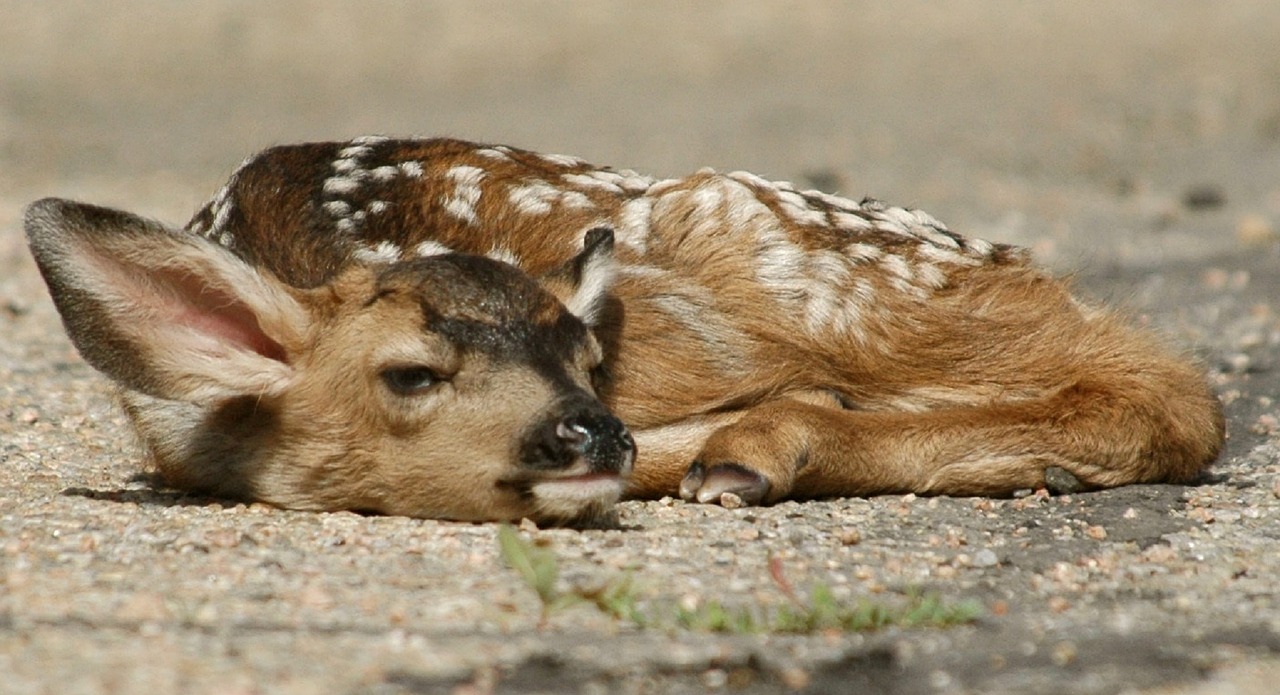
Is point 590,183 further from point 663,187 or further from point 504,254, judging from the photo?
point 504,254

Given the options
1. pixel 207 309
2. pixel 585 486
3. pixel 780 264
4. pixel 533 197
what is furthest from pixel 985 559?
pixel 207 309

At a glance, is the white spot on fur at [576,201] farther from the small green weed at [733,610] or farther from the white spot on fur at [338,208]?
the small green weed at [733,610]

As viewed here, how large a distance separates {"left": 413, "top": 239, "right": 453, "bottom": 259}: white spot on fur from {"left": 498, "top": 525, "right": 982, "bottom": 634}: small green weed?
1.87 metres

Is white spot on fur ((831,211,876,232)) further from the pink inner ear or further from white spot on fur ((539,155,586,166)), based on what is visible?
the pink inner ear

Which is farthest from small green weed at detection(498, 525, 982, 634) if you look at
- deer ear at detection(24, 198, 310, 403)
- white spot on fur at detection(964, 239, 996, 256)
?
white spot on fur at detection(964, 239, 996, 256)

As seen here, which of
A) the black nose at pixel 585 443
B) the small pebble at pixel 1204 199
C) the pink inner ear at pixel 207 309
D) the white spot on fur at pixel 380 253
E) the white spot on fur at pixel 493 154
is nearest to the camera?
the black nose at pixel 585 443

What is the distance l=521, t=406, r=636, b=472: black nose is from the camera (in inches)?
198

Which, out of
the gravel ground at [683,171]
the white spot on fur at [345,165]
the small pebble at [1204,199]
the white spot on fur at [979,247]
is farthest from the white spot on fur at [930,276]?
the small pebble at [1204,199]

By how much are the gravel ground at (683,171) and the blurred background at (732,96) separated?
61mm

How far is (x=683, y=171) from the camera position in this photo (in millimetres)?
15086

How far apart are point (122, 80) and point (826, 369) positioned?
48.6 ft

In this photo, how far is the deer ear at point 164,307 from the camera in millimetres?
5406

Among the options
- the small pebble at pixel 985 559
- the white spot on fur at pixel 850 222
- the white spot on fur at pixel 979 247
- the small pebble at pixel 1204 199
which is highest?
the small pebble at pixel 1204 199

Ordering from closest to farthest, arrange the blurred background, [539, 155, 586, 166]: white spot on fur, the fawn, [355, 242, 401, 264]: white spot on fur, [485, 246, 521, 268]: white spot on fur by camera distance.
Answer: the fawn
[355, 242, 401, 264]: white spot on fur
[485, 246, 521, 268]: white spot on fur
[539, 155, 586, 166]: white spot on fur
the blurred background
